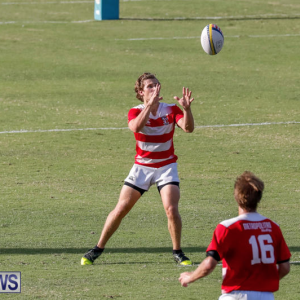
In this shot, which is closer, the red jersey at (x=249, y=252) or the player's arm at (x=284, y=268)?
the red jersey at (x=249, y=252)

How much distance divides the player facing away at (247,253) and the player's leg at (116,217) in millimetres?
3237

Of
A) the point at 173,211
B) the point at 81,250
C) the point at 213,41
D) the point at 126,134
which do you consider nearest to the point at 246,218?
the point at 173,211

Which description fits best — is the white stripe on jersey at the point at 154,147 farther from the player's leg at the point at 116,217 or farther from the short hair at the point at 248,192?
the short hair at the point at 248,192

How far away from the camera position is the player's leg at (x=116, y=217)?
8703mm

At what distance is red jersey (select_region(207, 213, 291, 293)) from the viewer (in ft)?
17.7

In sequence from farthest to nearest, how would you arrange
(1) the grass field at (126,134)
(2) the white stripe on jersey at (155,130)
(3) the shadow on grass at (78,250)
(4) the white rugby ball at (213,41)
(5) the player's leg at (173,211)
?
(4) the white rugby ball at (213,41) → (3) the shadow on grass at (78,250) → (1) the grass field at (126,134) → (2) the white stripe on jersey at (155,130) → (5) the player's leg at (173,211)

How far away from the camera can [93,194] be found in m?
12.3

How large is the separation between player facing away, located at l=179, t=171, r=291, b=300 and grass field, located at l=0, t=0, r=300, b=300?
95.1 inches

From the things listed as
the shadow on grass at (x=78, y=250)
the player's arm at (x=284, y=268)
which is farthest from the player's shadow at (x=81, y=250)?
the player's arm at (x=284, y=268)

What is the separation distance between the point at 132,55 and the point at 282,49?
5775mm

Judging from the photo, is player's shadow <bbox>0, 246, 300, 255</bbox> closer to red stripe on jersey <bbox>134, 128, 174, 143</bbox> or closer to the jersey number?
red stripe on jersey <bbox>134, 128, 174, 143</bbox>

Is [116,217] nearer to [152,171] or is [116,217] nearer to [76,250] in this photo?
[152,171]

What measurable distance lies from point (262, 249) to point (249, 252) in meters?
0.10

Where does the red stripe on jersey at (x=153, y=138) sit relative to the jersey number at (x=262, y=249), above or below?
above
